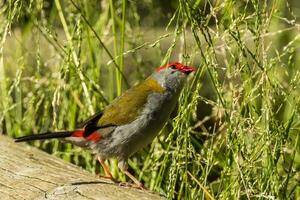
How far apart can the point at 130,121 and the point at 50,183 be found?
70cm

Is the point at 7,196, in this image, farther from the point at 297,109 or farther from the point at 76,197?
the point at 297,109

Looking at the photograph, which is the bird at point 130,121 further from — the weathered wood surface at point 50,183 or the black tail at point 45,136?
the weathered wood surface at point 50,183

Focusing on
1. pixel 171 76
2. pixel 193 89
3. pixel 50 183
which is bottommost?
pixel 50 183

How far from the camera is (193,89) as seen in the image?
4426mm

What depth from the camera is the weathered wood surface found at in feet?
10.6

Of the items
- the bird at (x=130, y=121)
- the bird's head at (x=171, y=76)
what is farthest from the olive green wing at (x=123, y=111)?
the bird's head at (x=171, y=76)

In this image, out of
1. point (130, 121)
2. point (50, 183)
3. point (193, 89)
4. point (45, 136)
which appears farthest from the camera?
point (193, 89)

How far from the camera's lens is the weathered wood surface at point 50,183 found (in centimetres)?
324

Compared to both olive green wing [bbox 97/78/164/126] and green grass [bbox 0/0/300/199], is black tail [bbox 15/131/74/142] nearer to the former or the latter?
green grass [bbox 0/0/300/199]

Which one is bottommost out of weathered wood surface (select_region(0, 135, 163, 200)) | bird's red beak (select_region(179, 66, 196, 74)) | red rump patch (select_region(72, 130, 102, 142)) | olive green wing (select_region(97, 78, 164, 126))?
weathered wood surface (select_region(0, 135, 163, 200))

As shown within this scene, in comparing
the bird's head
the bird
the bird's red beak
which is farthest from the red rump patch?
the bird's red beak

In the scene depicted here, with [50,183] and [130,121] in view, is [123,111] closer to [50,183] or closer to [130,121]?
[130,121]

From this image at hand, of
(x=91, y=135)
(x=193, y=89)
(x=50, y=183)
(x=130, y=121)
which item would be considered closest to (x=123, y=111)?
(x=130, y=121)

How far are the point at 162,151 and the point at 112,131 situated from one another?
0.92ft
